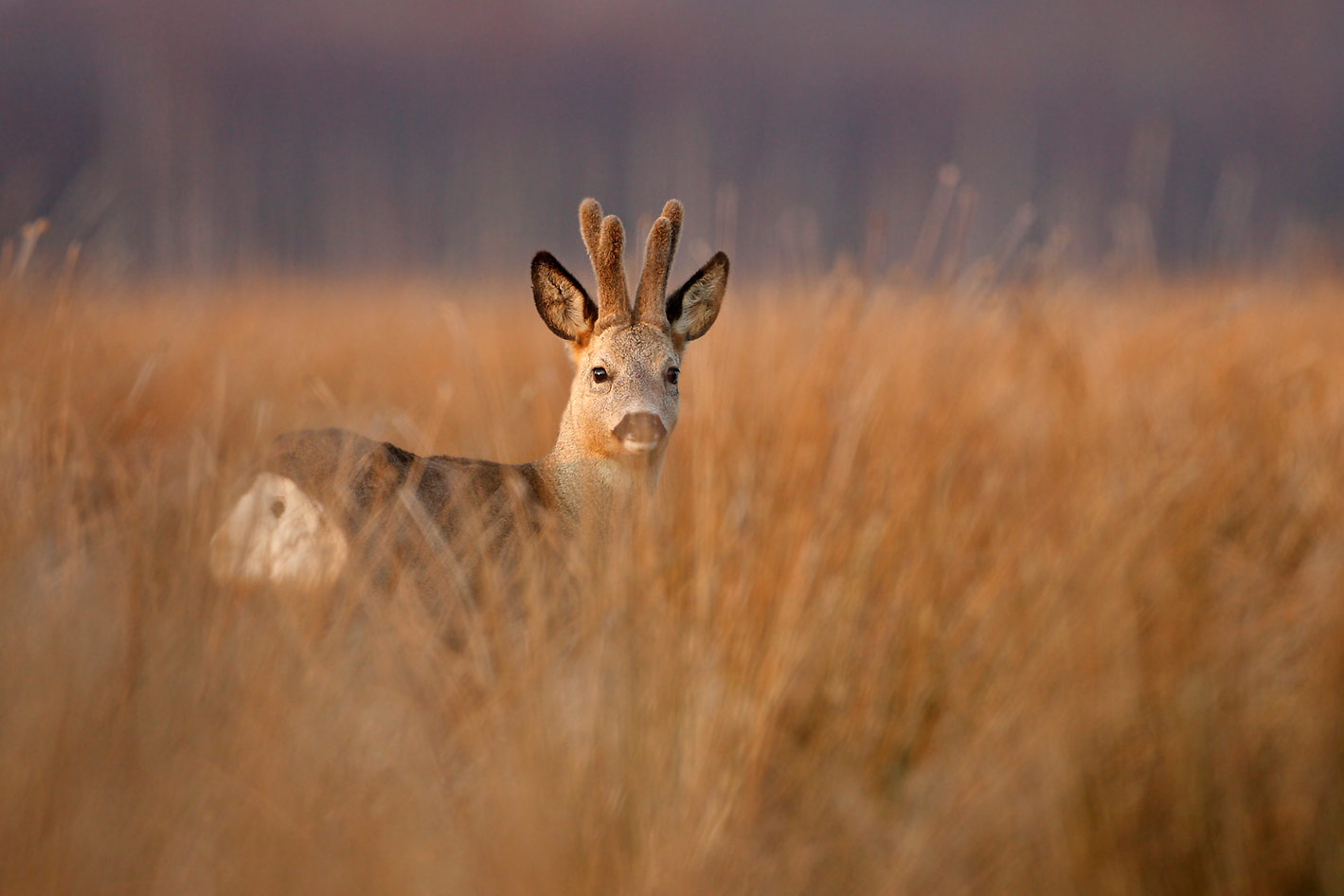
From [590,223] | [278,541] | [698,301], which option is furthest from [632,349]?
[278,541]

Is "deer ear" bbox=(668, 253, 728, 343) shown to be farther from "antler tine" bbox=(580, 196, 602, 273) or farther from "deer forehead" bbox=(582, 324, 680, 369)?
"antler tine" bbox=(580, 196, 602, 273)

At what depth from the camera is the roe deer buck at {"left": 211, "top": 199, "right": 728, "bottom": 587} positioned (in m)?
3.28

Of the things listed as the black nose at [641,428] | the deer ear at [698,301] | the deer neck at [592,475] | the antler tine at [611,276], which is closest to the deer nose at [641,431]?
the black nose at [641,428]

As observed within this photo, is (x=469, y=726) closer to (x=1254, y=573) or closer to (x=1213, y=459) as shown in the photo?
(x=1254, y=573)

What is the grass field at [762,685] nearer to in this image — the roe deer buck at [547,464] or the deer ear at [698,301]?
the roe deer buck at [547,464]

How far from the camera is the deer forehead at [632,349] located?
4.34 meters

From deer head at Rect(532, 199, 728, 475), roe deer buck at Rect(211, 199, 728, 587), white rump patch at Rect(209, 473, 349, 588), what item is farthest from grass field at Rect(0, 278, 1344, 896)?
deer head at Rect(532, 199, 728, 475)

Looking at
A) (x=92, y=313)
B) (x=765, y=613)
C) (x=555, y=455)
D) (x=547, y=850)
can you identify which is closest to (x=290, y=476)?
(x=555, y=455)

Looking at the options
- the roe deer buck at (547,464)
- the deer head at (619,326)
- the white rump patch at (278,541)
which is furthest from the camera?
the deer head at (619,326)

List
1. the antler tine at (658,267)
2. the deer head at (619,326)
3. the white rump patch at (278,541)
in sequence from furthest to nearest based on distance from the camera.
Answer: the antler tine at (658,267) < the deer head at (619,326) < the white rump patch at (278,541)

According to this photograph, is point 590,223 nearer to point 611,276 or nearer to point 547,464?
point 611,276

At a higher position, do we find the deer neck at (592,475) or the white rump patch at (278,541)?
the deer neck at (592,475)

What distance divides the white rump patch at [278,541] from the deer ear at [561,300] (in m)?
1.26

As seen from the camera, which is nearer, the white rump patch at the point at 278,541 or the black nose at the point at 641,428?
the white rump patch at the point at 278,541
